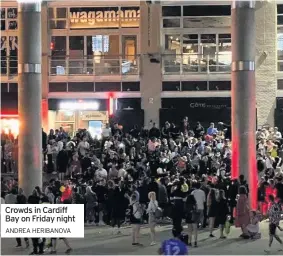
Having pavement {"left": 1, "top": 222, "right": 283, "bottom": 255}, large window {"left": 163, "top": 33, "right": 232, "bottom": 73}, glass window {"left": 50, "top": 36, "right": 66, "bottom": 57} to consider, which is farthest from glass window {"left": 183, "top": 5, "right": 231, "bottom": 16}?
pavement {"left": 1, "top": 222, "right": 283, "bottom": 255}

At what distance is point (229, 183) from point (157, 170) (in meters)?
4.03

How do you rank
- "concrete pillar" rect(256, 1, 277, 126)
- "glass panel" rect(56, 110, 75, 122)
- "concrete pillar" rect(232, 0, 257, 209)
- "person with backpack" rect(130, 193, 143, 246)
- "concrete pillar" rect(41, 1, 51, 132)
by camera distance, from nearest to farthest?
1. "person with backpack" rect(130, 193, 143, 246)
2. "concrete pillar" rect(232, 0, 257, 209)
3. "concrete pillar" rect(256, 1, 277, 126)
4. "concrete pillar" rect(41, 1, 51, 132)
5. "glass panel" rect(56, 110, 75, 122)

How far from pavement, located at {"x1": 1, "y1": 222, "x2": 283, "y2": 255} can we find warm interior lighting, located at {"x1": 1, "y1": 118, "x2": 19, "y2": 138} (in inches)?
598

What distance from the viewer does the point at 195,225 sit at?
1875 cm

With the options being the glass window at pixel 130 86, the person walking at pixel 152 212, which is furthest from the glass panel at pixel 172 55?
the person walking at pixel 152 212

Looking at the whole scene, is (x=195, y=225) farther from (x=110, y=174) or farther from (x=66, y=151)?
(x=66, y=151)

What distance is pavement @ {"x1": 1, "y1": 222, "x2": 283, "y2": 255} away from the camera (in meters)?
18.0

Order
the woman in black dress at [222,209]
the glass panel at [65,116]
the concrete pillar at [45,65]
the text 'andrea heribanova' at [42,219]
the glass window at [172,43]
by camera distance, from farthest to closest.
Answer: the glass panel at [65,116] → the concrete pillar at [45,65] → the glass window at [172,43] → the woman in black dress at [222,209] → the text 'andrea heribanova' at [42,219]

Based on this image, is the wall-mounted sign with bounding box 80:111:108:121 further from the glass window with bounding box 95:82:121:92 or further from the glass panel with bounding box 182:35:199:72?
the glass panel with bounding box 182:35:199:72

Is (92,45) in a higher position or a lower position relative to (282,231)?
higher

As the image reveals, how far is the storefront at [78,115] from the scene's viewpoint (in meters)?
36.6

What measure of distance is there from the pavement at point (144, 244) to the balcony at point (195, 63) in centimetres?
1574

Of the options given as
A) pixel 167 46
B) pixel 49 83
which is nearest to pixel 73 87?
pixel 49 83

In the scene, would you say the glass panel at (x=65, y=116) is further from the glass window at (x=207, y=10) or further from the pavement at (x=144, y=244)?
the pavement at (x=144, y=244)
